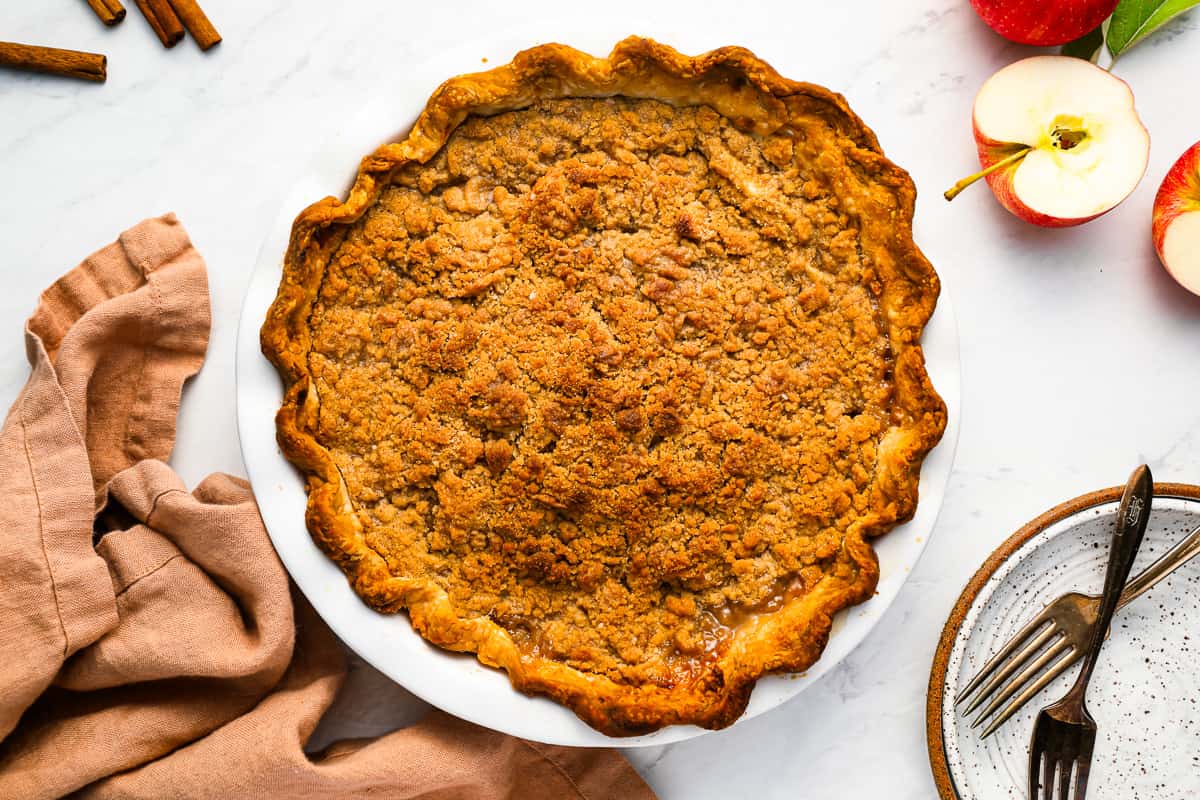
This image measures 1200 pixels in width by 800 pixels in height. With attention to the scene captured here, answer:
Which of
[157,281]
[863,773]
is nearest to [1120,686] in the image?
[863,773]

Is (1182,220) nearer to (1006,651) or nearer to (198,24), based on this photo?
(1006,651)

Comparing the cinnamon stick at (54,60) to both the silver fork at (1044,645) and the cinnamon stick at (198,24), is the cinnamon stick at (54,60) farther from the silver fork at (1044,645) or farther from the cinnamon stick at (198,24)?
the silver fork at (1044,645)

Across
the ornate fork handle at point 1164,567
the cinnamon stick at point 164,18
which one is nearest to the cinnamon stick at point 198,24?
the cinnamon stick at point 164,18

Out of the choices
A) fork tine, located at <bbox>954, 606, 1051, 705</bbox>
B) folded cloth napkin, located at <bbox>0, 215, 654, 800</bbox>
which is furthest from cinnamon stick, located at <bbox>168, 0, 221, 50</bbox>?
fork tine, located at <bbox>954, 606, 1051, 705</bbox>

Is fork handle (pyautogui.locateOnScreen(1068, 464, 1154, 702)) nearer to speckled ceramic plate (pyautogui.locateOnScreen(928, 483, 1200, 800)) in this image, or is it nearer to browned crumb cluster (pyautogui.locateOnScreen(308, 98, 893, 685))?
speckled ceramic plate (pyautogui.locateOnScreen(928, 483, 1200, 800))

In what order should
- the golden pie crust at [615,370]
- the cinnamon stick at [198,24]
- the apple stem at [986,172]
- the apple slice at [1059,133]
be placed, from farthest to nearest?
the cinnamon stick at [198,24], the apple slice at [1059,133], the apple stem at [986,172], the golden pie crust at [615,370]

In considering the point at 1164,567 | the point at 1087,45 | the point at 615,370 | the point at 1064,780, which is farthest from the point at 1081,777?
the point at 1087,45
